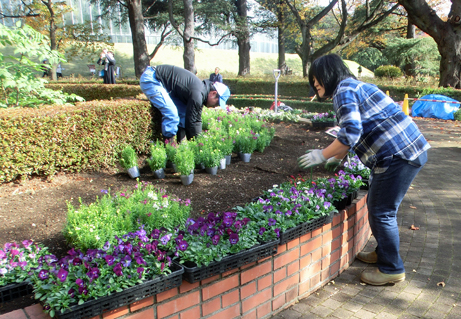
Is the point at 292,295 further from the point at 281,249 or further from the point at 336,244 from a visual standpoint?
the point at 336,244

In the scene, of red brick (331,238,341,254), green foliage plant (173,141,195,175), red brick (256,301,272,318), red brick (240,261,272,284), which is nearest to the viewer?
red brick (240,261,272,284)

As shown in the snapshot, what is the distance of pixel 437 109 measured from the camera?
11.7 m

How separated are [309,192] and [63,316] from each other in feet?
5.91

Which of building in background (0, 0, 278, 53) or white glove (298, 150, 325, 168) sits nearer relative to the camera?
white glove (298, 150, 325, 168)

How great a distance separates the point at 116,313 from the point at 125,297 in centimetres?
10

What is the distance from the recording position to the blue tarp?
11.6 metres

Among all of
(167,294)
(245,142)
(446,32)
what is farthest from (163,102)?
(446,32)

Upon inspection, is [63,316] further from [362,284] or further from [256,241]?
[362,284]

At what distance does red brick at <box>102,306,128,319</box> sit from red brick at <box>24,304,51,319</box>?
0.25 metres

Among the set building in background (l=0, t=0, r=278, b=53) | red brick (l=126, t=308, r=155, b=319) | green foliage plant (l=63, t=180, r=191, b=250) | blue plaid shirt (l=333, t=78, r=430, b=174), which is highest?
building in background (l=0, t=0, r=278, b=53)

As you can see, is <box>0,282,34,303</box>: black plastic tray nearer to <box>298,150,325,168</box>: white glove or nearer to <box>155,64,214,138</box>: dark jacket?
<box>298,150,325,168</box>: white glove

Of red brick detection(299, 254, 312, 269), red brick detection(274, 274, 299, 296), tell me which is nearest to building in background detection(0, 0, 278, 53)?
red brick detection(299, 254, 312, 269)

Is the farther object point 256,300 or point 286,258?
point 286,258

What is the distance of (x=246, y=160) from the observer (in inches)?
179
